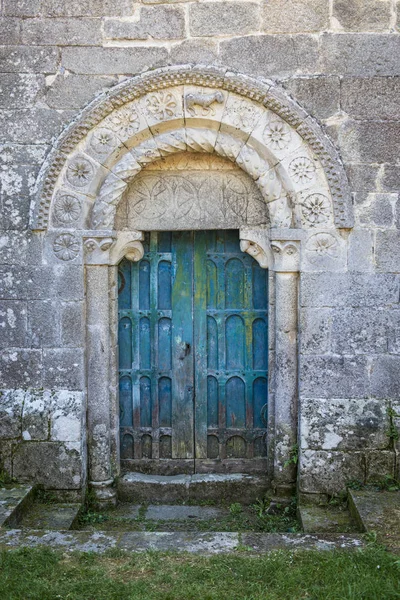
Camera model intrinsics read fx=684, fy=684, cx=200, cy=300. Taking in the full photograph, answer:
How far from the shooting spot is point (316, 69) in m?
5.04

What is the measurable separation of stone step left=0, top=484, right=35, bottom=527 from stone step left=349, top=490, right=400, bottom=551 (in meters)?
2.41

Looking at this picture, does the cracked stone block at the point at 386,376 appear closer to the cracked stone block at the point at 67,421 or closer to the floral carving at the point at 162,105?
the cracked stone block at the point at 67,421

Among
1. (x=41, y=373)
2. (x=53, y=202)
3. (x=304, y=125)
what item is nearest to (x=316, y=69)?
(x=304, y=125)

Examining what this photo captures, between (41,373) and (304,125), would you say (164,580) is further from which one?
(304,125)

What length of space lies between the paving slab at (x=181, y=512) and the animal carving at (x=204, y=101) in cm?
314

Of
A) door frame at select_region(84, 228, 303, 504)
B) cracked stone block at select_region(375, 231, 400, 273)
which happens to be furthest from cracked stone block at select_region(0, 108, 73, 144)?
cracked stone block at select_region(375, 231, 400, 273)

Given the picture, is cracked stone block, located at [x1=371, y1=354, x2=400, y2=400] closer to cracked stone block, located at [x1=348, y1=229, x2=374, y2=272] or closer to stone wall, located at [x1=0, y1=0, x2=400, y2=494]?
stone wall, located at [x1=0, y1=0, x2=400, y2=494]

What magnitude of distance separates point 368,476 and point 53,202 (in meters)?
3.19

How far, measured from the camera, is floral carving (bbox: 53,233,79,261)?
5.25 metres

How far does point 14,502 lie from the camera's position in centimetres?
497

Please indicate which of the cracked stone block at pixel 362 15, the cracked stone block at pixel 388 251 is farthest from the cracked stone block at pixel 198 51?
the cracked stone block at pixel 388 251

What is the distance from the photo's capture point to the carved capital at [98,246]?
5.28m

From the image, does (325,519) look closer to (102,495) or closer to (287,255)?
(102,495)

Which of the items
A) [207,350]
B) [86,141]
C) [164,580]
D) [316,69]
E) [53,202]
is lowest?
[164,580]
